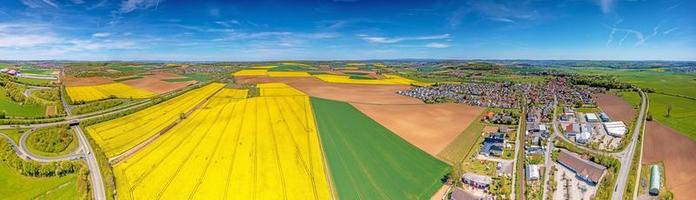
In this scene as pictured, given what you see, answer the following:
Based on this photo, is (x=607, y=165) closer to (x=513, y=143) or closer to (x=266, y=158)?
(x=513, y=143)

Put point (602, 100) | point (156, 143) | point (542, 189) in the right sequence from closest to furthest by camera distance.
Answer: point (542, 189)
point (156, 143)
point (602, 100)

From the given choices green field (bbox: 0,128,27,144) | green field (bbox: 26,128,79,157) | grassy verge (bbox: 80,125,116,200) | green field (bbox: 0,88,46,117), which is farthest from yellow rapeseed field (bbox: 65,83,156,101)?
grassy verge (bbox: 80,125,116,200)

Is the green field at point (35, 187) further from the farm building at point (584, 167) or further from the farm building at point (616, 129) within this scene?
the farm building at point (616, 129)

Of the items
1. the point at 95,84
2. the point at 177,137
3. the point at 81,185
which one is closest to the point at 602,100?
the point at 177,137

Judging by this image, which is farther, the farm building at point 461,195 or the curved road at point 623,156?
the curved road at point 623,156

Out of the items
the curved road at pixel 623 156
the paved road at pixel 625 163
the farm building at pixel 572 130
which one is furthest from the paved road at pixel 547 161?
the paved road at pixel 625 163
